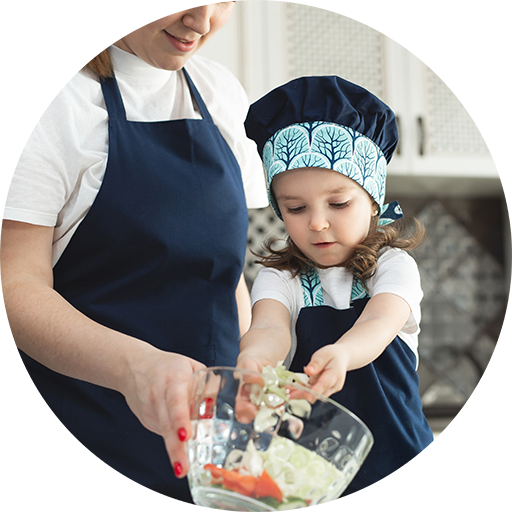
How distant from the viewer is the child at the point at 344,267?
3.30ft

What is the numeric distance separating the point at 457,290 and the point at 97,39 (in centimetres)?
245

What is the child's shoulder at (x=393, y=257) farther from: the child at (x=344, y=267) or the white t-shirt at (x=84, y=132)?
the white t-shirt at (x=84, y=132)

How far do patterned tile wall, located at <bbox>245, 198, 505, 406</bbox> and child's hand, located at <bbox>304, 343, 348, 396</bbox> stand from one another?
7.66ft

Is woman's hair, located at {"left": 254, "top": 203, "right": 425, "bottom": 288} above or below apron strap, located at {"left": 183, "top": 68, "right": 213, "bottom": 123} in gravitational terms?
below

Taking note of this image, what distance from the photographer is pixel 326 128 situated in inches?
40.8

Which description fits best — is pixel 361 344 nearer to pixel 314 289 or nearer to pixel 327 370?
pixel 327 370

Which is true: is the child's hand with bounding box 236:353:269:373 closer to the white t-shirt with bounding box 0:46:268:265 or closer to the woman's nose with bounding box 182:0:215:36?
the white t-shirt with bounding box 0:46:268:265

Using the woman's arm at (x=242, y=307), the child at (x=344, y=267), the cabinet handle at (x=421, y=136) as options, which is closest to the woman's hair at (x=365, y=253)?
the child at (x=344, y=267)

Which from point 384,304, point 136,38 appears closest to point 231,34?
point 136,38

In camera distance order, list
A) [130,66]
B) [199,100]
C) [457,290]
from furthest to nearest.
A: [457,290]
[199,100]
[130,66]

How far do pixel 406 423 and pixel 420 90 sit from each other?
1.99 metres

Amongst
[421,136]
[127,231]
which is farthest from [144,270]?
[421,136]

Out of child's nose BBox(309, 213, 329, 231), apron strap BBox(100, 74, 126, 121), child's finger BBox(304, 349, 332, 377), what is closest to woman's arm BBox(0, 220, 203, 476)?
child's finger BBox(304, 349, 332, 377)

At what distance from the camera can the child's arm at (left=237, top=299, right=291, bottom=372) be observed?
0.92 m
